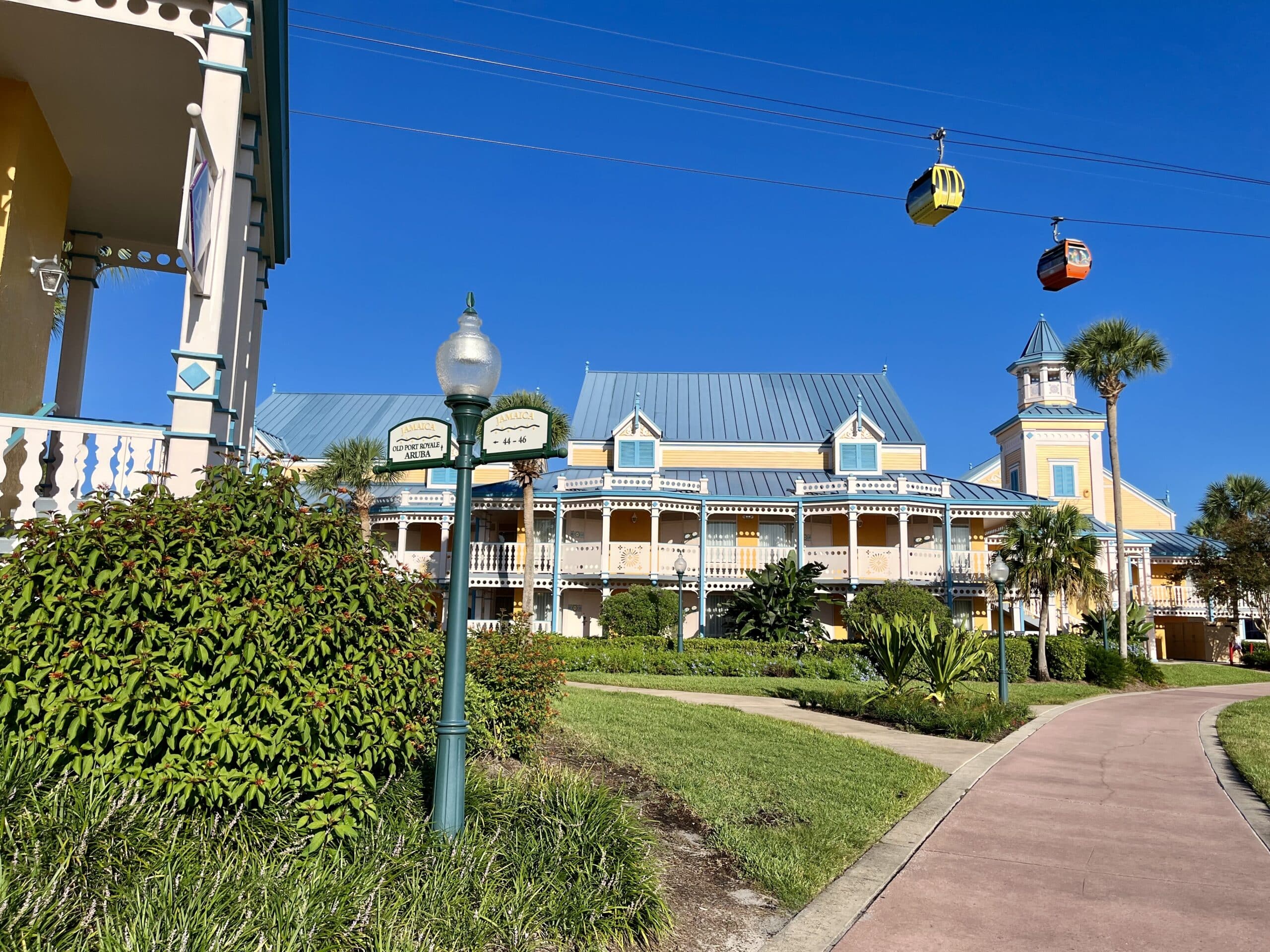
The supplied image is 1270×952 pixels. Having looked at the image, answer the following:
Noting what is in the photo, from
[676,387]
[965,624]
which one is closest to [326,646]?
[965,624]

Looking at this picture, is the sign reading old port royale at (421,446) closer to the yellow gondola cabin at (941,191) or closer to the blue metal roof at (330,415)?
the yellow gondola cabin at (941,191)

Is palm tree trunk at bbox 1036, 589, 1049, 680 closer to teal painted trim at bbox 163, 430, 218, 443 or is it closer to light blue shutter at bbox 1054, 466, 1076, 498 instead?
light blue shutter at bbox 1054, 466, 1076, 498

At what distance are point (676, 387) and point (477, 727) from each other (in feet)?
109

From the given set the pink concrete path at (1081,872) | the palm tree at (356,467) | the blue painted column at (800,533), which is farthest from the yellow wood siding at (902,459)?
the pink concrete path at (1081,872)

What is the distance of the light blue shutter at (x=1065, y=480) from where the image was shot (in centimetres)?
4178

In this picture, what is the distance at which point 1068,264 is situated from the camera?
1383 centimetres

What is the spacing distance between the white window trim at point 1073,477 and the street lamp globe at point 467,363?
41.5 meters

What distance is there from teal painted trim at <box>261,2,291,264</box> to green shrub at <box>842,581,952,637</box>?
1965 centimetres

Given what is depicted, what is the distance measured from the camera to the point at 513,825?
5512 mm

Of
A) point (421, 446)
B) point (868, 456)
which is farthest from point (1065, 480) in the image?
point (421, 446)

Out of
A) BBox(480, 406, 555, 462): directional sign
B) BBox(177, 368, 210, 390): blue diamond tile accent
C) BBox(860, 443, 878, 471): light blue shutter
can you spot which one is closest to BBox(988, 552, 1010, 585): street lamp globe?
BBox(480, 406, 555, 462): directional sign

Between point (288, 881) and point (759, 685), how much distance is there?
57.3 feet

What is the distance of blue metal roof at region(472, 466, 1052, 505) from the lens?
32.7 metres

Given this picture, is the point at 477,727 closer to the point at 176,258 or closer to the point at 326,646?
the point at 326,646
